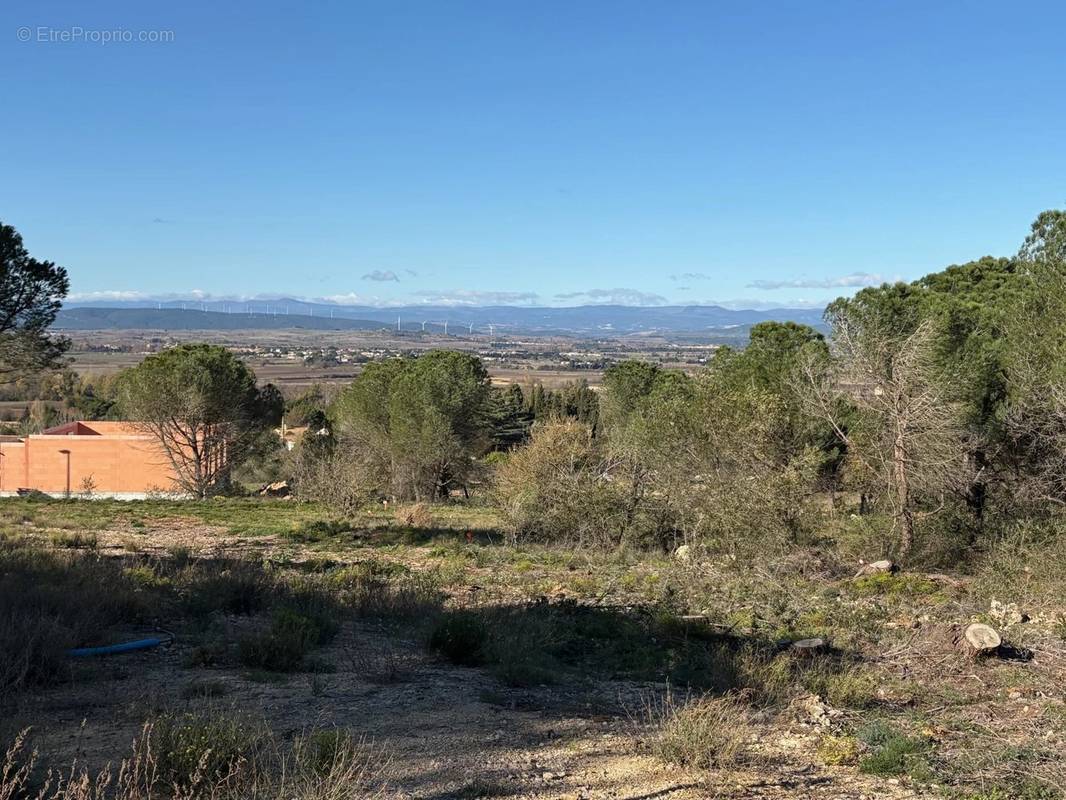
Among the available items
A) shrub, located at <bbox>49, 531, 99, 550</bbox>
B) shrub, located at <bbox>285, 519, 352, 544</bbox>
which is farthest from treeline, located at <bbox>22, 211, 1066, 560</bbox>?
shrub, located at <bbox>49, 531, 99, 550</bbox>

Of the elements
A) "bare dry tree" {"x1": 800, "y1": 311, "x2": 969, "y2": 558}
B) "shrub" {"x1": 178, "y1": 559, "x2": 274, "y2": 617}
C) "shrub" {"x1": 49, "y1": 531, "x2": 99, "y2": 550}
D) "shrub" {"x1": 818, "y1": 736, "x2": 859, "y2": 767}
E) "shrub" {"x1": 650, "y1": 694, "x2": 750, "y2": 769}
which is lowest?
"shrub" {"x1": 49, "y1": 531, "x2": 99, "y2": 550}

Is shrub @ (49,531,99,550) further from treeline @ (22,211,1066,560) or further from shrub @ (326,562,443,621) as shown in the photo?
treeline @ (22,211,1066,560)

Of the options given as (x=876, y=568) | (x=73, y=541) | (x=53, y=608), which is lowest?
(x=73, y=541)

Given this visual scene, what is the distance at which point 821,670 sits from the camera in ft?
27.8

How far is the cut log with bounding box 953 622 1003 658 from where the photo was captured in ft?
30.1

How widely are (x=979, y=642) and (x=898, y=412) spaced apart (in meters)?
6.65

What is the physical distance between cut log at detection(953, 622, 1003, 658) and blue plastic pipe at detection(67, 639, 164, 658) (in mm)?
8395

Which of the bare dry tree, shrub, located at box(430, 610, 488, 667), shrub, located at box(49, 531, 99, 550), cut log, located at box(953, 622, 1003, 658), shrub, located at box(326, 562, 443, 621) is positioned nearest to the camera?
shrub, located at box(430, 610, 488, 667)

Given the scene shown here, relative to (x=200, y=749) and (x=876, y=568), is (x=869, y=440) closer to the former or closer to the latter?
(x=876, y=568)

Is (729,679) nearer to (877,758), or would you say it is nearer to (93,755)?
(877,758)

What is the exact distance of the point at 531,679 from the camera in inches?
322

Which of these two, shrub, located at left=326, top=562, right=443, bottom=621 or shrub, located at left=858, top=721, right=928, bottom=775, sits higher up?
shrub, located at left=858, top=721, right=928, bottom=775

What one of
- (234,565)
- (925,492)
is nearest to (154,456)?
(234,565)

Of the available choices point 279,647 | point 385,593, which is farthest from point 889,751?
point 385,593
